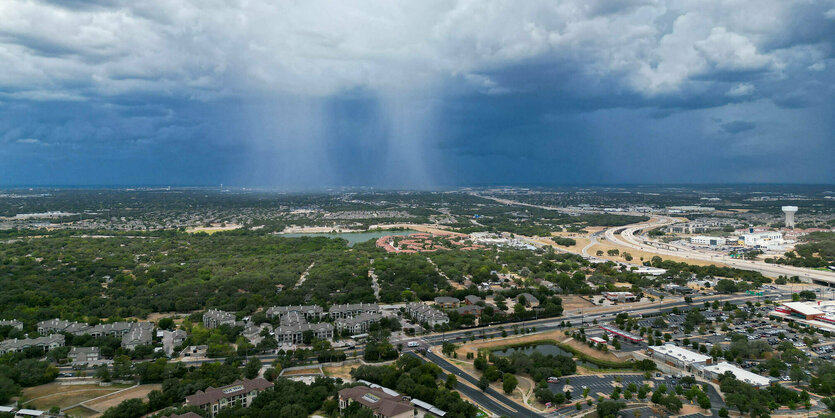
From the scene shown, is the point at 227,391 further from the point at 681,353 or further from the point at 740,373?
the point at 740,373

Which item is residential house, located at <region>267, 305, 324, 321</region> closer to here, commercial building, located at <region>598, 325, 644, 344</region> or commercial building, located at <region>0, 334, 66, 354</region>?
commercial building, located at <region>0, 334, 66, 354</region>

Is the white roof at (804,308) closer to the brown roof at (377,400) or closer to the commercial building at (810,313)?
the commercial building at (810,313)

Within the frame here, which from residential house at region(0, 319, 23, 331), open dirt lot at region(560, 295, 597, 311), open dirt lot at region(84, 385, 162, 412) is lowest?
open dirt lot at region(560, 295, 597, 311)

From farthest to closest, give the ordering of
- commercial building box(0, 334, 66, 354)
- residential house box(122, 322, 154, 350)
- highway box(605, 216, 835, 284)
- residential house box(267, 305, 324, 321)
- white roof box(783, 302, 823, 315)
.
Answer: highway box(605, 216, 835, 284) < white roof box(783, 302, 823, 315) < residential house box(267, 305, 324, 321) < residential house box(122, 322, 154, 350) < commercial building box(0, 334, 66, 354)

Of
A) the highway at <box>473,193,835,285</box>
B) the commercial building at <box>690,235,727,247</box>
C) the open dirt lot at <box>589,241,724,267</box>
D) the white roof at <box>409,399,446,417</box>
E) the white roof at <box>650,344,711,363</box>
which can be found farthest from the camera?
the commercial building at <box>690,235,727,247</box>

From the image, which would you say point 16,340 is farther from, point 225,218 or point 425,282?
point 225,218

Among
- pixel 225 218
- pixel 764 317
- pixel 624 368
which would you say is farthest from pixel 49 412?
pixel 225 218

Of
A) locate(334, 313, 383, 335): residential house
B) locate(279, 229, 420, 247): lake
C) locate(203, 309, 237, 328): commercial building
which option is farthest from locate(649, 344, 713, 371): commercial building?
locate(279, 229, 420, 247): lake
